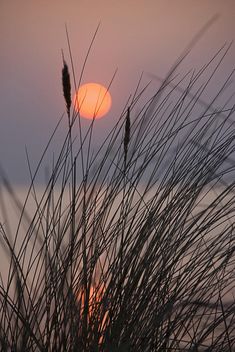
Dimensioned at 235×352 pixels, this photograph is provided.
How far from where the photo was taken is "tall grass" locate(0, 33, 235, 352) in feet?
3.12

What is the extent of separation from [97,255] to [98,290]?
0.07 metres

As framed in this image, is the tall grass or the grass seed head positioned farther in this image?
the tall grass

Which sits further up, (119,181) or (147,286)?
(119,181)

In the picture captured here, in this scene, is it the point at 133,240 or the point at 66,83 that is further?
the point at 133,240

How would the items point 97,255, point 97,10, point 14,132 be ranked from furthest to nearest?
point 97,10
point 14,132
point 97,255

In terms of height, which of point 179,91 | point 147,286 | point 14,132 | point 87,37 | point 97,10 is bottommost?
point 147,286

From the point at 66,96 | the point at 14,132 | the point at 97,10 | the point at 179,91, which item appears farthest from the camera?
the point at 97,10

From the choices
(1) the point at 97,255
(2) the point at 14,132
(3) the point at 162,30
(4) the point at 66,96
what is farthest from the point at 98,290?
(3) the point at 162,30

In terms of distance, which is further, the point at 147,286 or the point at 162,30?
the point at 162,30

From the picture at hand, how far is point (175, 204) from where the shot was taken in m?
1.03

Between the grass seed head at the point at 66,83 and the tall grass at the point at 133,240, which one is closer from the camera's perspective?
the grass seed head at the point at 66,83

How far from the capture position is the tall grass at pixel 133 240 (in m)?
0.95

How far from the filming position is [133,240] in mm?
1032

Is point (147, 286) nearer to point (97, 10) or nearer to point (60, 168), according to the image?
point (60, 168)
